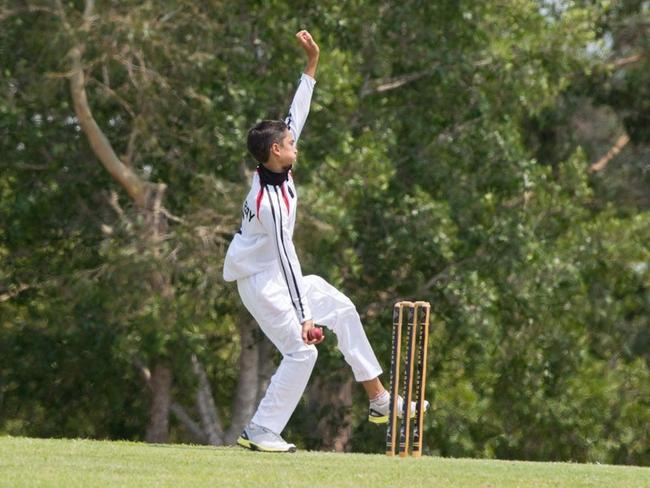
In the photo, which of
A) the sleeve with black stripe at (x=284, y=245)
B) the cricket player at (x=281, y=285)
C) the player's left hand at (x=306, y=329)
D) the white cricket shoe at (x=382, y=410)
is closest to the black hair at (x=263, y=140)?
the cricket player at (x=281, y=285)

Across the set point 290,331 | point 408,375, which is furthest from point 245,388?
Answer: point 290,331

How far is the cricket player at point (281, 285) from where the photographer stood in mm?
9570

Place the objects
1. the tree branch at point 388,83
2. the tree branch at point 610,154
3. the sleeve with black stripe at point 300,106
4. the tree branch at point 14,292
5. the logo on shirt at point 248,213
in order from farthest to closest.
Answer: the tree branch at point 610,154, the tree branch at point 14,292, the tree branch at point 388,83, the sleeve with black stripe at point 300,106, the logo on shirt at point 248,213

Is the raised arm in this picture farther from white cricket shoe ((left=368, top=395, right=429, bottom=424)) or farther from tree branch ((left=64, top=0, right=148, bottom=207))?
tree branch ((left=64, top=0, right=148, bottom=207))

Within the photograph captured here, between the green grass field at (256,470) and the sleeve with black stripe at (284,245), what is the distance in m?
0.92

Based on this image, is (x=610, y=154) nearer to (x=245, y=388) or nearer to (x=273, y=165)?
(x=245, y=388)

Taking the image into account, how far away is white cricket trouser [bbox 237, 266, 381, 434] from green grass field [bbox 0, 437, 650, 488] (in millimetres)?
329

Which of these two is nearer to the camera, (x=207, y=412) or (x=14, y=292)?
(x=14, y=292)

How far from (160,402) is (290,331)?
13.5 meters

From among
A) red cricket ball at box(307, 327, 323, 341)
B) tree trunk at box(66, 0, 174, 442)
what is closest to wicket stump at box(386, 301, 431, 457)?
red cricket ball at box(307, 327, 323, 341)

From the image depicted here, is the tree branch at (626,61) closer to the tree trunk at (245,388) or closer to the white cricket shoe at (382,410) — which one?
the tree trunk at (245,388)

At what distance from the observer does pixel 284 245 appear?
9484 mm

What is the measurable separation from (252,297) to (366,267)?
1410 cm

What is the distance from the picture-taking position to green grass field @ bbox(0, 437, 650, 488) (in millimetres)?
8445
